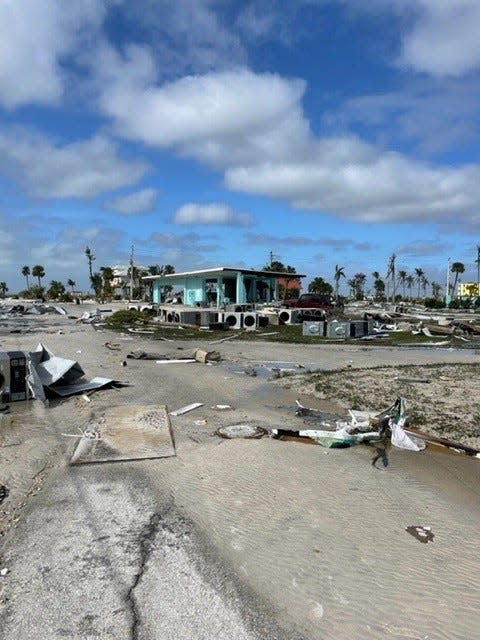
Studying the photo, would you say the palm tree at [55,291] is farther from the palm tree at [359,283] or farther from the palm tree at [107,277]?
the palm tree at [359,283]

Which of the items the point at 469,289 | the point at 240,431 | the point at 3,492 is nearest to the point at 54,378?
the point at 240,431

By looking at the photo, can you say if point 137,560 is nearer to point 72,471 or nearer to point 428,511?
point 72,471

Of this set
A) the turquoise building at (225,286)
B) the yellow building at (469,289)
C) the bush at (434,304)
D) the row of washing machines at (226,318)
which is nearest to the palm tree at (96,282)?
the turquoise building at (225,286)

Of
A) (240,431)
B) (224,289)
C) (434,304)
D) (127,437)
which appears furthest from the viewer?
(434,304)

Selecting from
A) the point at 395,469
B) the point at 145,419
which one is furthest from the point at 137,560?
the point at 145,419

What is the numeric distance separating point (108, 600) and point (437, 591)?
2.49 meters

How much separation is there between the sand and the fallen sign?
0.74ft

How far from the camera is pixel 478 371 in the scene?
534 inches

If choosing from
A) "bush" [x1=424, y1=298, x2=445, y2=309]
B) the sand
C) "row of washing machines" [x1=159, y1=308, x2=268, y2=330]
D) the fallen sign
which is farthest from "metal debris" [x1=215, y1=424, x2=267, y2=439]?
"bush" [x1=424, y1=298, x2=445, y2=309]

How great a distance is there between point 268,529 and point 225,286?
3903 cm

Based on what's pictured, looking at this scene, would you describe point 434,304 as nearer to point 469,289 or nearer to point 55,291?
point 469,289

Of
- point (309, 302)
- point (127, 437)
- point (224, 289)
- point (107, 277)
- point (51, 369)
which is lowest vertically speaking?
point (127, 437)

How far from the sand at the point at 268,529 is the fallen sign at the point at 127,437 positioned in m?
0.22

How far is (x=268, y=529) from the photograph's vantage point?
4.60 meters
